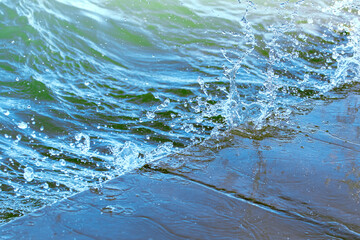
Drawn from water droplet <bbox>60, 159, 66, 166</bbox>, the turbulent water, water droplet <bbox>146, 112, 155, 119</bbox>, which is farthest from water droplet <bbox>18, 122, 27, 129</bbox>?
water droplet <bbox>146, 112, 155, 119</bbox>

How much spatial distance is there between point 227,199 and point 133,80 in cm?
335

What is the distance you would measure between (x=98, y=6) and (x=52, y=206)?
21.8 ft

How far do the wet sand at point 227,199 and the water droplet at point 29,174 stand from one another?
83 cm

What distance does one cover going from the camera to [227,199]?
8.53 feet

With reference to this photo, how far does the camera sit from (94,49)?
6.60 metres

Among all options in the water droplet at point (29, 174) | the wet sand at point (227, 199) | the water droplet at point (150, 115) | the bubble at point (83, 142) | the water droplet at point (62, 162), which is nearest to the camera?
the wet sand at point (227, 199)

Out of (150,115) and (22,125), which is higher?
(150,115)

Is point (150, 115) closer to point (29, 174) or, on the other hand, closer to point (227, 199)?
point (29, 174)

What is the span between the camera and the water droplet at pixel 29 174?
3265 millimetres

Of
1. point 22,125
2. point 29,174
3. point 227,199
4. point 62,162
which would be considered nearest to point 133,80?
point 22,125

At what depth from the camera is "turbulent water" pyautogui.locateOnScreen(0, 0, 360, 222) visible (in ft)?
11.9

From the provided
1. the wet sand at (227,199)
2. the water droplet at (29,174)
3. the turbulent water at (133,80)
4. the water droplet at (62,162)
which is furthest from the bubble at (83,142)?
the wet sand at (227,199)

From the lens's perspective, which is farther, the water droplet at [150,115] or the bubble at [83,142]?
the water droplet at [150,115]

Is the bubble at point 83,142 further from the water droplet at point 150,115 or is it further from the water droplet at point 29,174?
the water droplet at point 150,115
